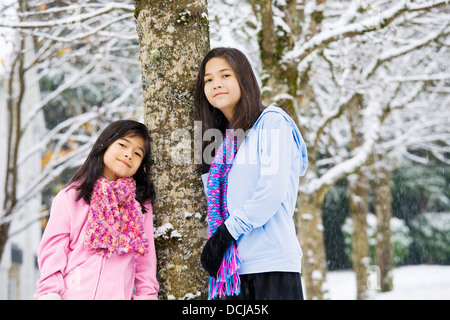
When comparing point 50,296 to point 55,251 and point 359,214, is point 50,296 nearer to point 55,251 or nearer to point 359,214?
point 55,251

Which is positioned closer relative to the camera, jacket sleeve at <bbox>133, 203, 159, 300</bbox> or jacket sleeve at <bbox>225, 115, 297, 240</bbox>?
jacket sleeve at <bbox>225, 115, 297, 240</bbox>

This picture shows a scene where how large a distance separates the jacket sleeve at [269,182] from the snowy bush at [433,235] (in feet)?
61.8

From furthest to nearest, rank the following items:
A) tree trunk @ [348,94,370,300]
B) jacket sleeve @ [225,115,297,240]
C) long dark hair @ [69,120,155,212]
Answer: tree trunk @ [348,94,370,300], long dark hair @ [69,120,155,212], jacket sleeve @ [225,115,297,240]

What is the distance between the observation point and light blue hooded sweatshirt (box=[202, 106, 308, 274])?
218cm

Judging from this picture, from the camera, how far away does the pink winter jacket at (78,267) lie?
2.34 metres

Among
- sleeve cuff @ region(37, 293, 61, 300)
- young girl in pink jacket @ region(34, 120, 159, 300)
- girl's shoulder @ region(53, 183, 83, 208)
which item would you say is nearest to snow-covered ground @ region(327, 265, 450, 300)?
young girl in pink jacket @ region(34, 120, 159, 300)

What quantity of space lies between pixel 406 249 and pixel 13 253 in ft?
46.9

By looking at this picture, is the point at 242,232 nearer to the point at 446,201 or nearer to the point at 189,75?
the point at 189,75

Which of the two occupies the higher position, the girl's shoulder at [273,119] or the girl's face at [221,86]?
the girl's face at [221,86]

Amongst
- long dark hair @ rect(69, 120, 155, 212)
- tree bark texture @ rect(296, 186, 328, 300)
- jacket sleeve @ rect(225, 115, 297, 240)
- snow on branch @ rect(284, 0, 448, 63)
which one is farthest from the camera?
tree bark texture @ rect(296, 186, 328, 300)

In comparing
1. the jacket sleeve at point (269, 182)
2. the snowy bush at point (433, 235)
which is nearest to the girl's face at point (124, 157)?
the jacket sleeve at point (269, 182)

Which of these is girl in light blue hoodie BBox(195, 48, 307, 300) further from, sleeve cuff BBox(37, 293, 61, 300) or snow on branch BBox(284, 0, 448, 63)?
snow on branch BBox(284, 0, 448, 63)
